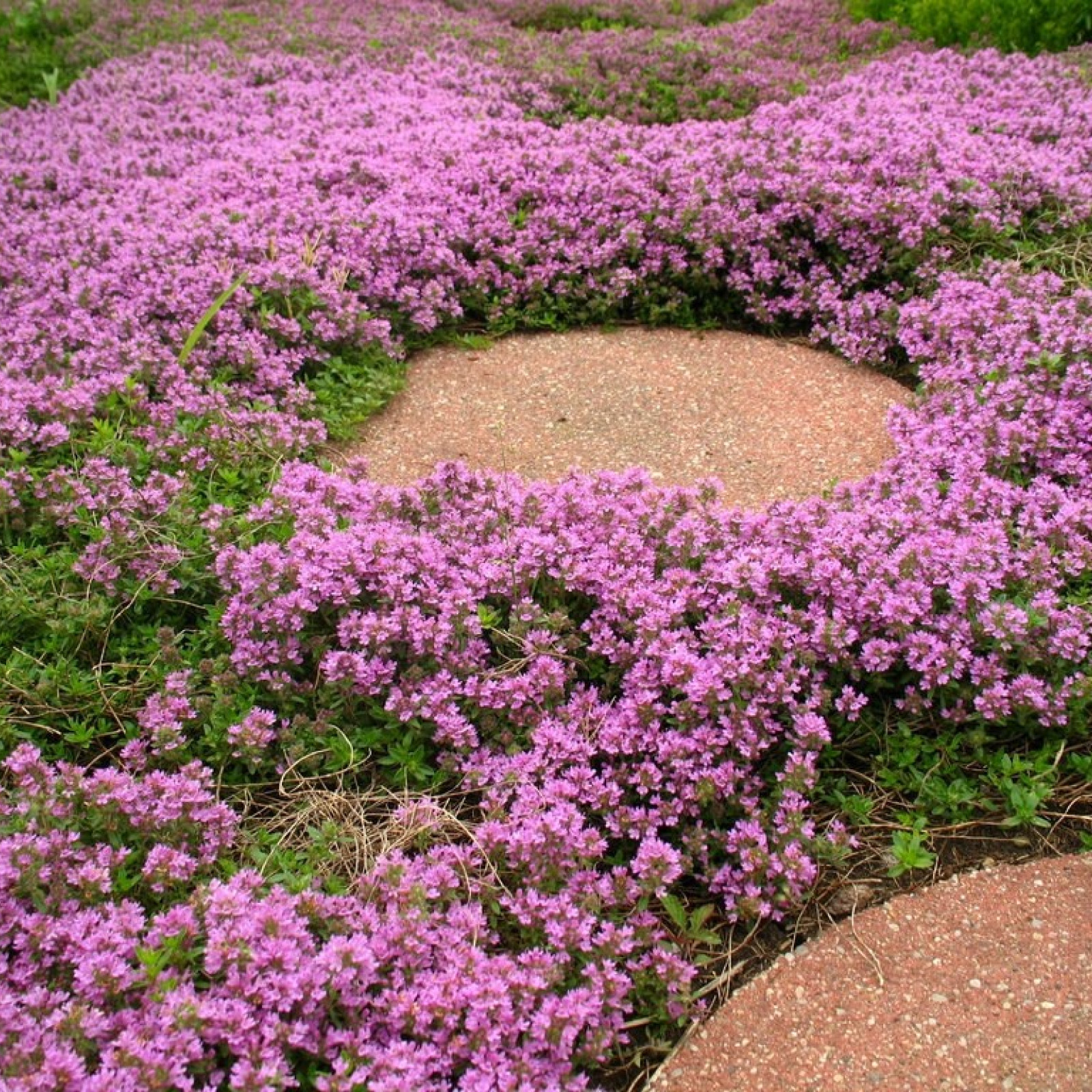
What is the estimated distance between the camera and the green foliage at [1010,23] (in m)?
7.45

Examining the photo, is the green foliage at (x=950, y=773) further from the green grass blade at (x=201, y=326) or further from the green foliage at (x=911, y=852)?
the green grass blade at (x=201, y=326)

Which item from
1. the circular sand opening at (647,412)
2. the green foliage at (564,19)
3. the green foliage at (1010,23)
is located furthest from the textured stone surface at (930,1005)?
the green foliage at (564,19)

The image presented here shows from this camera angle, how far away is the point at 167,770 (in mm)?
2879

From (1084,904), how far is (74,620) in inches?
112

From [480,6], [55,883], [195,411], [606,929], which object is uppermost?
[480,6]

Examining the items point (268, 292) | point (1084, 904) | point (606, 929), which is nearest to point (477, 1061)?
point (606, 929)

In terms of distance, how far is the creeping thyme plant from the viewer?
2.29m

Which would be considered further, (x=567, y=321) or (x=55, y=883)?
(x=567, y=321)

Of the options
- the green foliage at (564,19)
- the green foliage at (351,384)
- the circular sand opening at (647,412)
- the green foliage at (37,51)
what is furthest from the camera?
the green foliage at (564,19)

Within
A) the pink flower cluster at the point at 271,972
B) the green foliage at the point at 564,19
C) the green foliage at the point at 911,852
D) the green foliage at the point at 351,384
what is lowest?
the green foliage at the point at 911,852

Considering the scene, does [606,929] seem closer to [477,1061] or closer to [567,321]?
[477,1061]

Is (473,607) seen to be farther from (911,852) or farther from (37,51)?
(37,51)

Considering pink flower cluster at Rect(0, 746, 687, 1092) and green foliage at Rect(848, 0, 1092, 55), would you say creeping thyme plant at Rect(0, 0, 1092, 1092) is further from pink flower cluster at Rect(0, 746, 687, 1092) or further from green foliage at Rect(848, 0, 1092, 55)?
green foliage at Rect(848, 0, 1092, 55)

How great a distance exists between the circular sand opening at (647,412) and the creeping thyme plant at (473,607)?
201 millimetres
